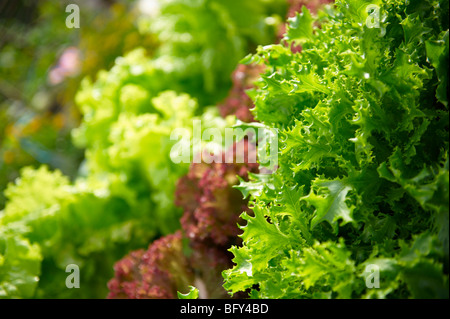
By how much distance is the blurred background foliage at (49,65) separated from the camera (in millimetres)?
3373

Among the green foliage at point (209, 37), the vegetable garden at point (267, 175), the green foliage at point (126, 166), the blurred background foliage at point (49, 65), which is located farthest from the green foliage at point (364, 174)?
the blurred background foliage at point (49, 65)

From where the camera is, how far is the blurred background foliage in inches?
133

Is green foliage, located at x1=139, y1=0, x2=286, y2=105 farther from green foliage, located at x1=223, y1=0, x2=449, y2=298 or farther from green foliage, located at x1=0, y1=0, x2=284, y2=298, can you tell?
green foliage, located at x1=223, y1=0, x2=449, y2=298

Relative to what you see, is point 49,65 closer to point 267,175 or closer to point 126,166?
point 126,166

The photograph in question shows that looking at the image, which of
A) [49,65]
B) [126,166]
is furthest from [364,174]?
[49,65]

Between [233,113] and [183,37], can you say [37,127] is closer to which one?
[183,37]

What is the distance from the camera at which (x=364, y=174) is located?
948 mm

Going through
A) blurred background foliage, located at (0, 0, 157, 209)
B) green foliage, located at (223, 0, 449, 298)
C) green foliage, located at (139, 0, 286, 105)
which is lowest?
green foliage, located at (223, 0, 449, 298)

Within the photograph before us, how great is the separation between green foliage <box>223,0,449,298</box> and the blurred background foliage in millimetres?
2109

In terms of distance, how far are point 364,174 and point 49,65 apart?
14.3 ft

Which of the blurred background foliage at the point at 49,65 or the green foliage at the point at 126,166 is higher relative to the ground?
the blurred background foliage at the point at 49,65

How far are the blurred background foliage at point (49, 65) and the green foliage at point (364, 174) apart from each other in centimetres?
211

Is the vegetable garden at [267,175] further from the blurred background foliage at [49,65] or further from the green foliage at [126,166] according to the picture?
the blurred background foliage at [49,65]

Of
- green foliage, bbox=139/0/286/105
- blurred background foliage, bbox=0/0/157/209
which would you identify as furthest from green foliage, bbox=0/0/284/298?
blurred background foliage, bbox=0/0/157/209
